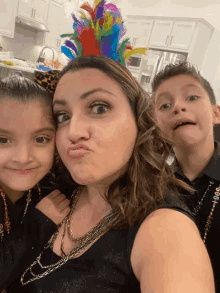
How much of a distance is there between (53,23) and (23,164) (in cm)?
551

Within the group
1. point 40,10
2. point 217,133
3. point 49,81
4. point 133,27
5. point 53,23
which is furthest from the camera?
point 133,27

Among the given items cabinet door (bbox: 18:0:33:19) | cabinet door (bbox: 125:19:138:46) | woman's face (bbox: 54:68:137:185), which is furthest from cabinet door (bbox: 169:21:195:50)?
woman's face (bbox: 54:68:137:185)

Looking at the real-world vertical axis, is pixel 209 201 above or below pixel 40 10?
below

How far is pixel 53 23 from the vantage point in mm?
5344

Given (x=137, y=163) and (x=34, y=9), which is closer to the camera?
(x=137, y=163)

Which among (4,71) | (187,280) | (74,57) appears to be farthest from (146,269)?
(4,71)

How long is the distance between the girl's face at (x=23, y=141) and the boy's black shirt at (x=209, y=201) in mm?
582

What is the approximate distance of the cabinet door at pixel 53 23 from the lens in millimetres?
5199

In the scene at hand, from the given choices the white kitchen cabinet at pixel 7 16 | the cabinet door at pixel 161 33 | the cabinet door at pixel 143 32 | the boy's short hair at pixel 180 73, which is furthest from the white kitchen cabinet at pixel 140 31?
the boy's short hair at pixel 180 73

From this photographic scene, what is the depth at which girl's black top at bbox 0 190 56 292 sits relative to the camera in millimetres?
767

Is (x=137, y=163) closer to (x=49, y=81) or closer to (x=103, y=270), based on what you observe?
(x=103, y=270)

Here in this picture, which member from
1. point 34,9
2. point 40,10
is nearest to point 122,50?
point 34,9

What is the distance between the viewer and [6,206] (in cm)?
87

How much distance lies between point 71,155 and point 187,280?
16.5 inches
